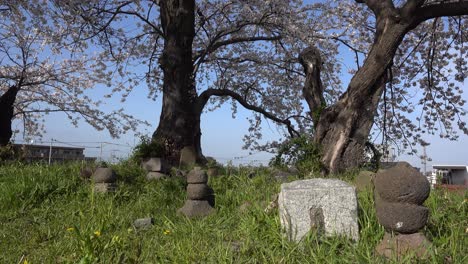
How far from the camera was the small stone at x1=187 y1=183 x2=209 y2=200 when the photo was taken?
15.7 ft

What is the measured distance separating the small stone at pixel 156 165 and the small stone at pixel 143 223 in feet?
10.7

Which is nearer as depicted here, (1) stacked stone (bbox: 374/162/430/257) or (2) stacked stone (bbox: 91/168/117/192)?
(1) stacked stone (bbox: 374/162/430/257)

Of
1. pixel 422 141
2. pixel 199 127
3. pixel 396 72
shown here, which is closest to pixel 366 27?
pixel 396 72

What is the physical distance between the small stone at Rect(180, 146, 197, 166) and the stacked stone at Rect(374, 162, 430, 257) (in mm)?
6343

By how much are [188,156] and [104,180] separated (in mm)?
3471

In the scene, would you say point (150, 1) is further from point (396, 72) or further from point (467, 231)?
point (467, 231)

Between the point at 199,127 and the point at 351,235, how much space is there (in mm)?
7170

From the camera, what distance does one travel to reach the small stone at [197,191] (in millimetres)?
4785

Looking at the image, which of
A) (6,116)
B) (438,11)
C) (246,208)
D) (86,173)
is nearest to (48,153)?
(6,116)

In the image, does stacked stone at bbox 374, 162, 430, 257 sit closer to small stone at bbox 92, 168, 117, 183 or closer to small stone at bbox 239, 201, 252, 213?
small stone at bbox 239, 201, 252, 213

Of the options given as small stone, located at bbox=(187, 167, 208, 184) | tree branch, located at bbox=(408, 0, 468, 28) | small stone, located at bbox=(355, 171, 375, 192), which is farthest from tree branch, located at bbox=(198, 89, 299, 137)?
small stone, located at bbox=(355, 171, 375, 192)

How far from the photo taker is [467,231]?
3227 mm

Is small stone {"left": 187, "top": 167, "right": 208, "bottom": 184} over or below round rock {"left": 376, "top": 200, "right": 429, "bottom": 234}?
over

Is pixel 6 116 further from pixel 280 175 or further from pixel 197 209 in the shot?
Answer: pixel 197 209
